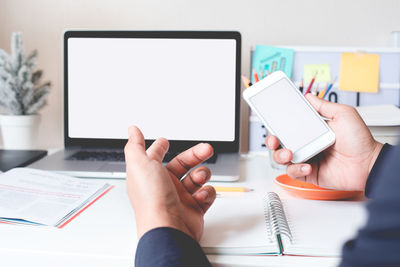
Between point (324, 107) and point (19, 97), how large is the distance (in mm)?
747

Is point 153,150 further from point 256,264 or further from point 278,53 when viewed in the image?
point 278,53

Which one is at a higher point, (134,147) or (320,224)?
(134,147)

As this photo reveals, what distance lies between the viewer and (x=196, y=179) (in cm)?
57

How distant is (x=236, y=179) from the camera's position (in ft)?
2.55

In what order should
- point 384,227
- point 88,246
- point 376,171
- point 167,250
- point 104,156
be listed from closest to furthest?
1. point 384,227
2. point 167,250
3. point 88,246
4. point 376,171
5. point 104,156

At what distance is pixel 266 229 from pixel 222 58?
53 centimetres

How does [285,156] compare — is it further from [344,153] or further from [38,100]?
[38,100]

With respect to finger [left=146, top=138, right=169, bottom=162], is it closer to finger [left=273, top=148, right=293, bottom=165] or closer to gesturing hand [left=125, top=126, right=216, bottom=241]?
gesturing hand [left=125, top=126, right=216, bottom=241]

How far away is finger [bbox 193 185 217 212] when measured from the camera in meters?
0.54

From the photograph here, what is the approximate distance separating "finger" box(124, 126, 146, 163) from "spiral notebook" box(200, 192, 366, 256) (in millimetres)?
135

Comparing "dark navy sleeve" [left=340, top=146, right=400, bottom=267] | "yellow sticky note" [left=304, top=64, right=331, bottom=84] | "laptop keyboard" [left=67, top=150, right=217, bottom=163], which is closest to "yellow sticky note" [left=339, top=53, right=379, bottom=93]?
"yellow sticky note" [left=304, top=64, right=331, bottom=84]

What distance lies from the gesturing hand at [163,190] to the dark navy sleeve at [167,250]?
0.02m

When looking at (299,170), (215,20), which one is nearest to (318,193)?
(299,170)

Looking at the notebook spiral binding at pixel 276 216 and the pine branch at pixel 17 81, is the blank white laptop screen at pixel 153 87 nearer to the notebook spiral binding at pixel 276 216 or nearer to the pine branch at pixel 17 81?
the pine branch at pixel 17 81
